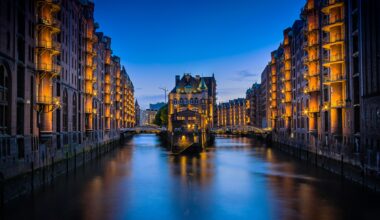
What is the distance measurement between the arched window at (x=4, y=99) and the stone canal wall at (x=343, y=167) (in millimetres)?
32174

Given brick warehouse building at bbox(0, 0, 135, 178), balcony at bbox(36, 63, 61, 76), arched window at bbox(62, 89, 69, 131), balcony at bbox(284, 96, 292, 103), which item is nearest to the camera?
brick warehouse building at bbox(0, 0, 135, 178)

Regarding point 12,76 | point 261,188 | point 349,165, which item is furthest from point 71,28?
point 349,165

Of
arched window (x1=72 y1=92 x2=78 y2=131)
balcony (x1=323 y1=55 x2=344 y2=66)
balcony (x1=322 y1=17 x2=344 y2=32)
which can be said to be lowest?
arched window (x1=72 y1=92 x2=78 y2=131)

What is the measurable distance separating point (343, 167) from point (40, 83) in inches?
1386

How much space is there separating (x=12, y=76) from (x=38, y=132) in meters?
9.86

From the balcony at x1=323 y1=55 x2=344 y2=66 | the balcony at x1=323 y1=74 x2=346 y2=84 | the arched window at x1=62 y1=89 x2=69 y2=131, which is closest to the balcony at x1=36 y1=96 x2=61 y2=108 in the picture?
the arched window at x1=62 y1=89 x2=69 y2=131

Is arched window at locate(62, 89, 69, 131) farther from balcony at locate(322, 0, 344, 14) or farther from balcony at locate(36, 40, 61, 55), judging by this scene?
balcony at locate(322, 0, 344, 14)

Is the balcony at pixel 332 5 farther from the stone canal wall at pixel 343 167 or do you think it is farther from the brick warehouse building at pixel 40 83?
the brick warehouse building at pixel 40 83

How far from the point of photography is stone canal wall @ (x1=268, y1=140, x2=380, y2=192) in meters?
32.4

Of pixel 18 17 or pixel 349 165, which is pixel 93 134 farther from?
pixel 349 165

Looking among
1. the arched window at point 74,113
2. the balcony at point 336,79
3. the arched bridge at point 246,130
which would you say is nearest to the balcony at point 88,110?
the arched window at point 74,113

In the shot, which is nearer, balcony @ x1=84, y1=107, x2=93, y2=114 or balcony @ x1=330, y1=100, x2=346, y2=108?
balcony @ x1=330, y1=100, x2=346, y2=108

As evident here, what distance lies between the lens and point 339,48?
4741cm

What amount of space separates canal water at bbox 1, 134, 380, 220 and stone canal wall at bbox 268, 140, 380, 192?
3.21ft
